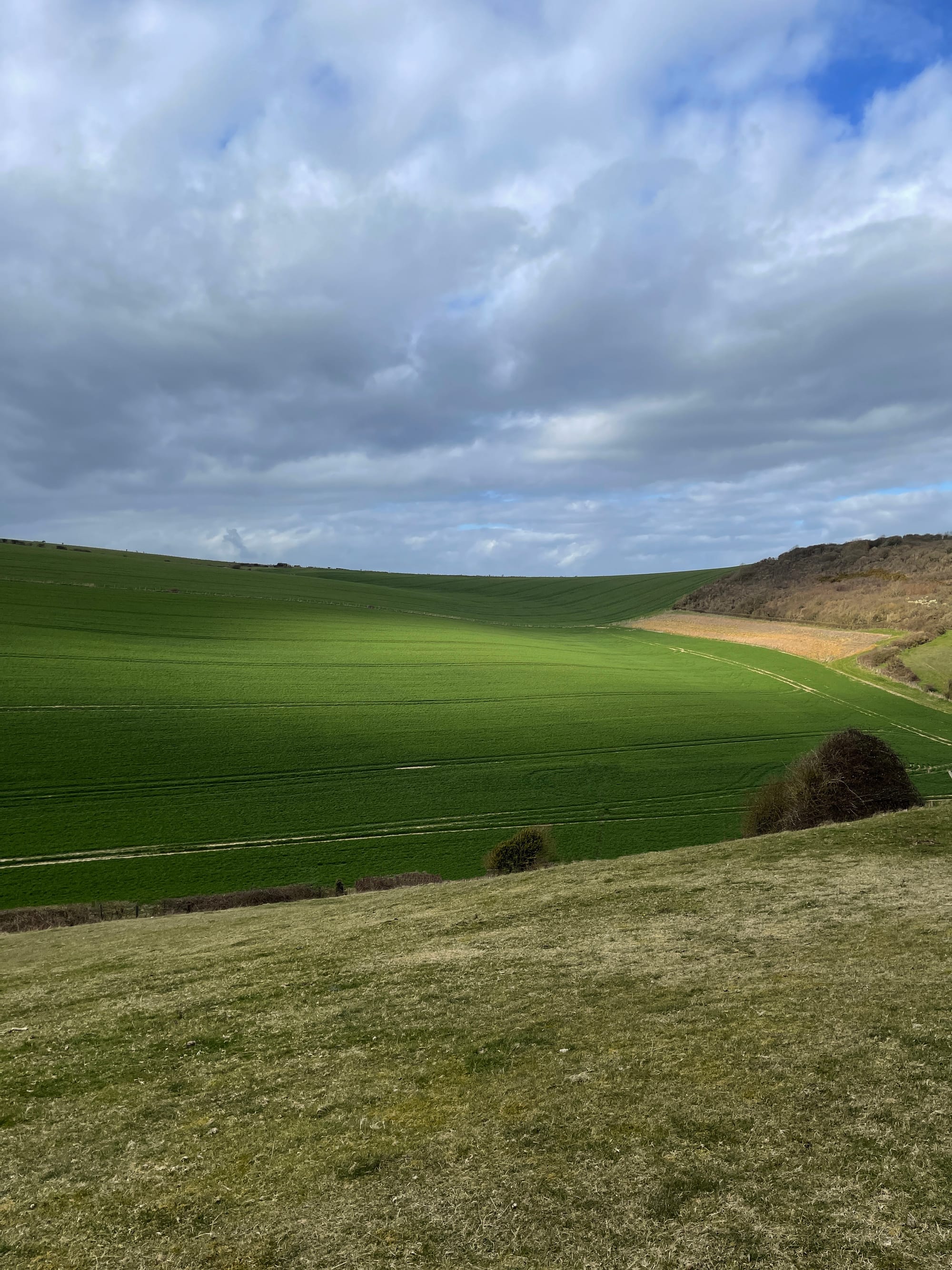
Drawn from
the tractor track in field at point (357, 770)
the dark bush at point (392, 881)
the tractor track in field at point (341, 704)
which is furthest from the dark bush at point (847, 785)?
the tractor track in field at point (341, 704)

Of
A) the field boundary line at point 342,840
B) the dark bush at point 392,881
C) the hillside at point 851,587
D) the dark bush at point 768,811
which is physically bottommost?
the field boundary line at point 342,840

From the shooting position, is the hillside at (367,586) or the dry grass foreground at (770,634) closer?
the dry grass foreground at (770,634)

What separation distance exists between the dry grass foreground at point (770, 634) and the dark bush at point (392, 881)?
59.9 m

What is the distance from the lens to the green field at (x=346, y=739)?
102 ft

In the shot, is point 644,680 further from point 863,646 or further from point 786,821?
point 786,821

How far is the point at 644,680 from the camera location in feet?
215

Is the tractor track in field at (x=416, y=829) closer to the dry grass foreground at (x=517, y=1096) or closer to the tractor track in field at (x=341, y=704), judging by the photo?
the dry grass foreground at (x=517, y=1096)

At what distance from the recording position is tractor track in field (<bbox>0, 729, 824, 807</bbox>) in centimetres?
3484

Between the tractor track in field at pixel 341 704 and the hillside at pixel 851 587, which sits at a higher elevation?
the hillside at pixel 851 587

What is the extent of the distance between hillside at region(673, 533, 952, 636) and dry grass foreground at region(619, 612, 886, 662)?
A: 9.73 feet

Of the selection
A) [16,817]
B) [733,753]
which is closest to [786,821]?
[733,753]

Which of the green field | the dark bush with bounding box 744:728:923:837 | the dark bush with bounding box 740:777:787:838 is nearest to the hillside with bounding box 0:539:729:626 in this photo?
the green field

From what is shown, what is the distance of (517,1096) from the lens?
735cm

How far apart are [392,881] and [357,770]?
53.7ft
